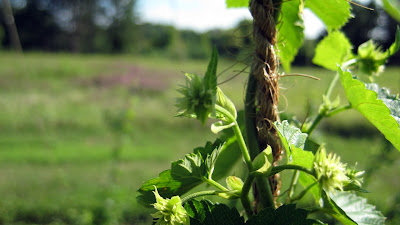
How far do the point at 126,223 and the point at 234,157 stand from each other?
2.13 m

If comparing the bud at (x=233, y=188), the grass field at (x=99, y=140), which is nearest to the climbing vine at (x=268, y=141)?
the bud at (x=233, y=188)

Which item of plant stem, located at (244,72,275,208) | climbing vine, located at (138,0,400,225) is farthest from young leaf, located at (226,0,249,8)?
plant stem, located at (244,72,275,208)

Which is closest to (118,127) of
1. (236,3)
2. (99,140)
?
(236,3)

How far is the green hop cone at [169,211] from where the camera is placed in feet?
0.86

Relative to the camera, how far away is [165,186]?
1.03 ft

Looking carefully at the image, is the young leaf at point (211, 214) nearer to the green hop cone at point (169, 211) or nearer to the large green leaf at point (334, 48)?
the green hop cone at point (169, 211)

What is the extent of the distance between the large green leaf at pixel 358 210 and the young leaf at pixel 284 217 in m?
0.10

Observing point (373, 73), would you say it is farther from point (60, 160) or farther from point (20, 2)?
point (20, 2)

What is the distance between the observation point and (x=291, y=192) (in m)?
0.38

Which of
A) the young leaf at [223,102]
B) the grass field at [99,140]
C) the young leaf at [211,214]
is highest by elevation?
the young leaf at [223,102]

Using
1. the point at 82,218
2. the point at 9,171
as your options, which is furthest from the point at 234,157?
the point at 9,171

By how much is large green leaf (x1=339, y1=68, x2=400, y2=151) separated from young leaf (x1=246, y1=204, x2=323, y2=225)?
0.10 meters

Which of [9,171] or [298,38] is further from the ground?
[298,38]

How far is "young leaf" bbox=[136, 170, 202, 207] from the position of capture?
1.01ft
